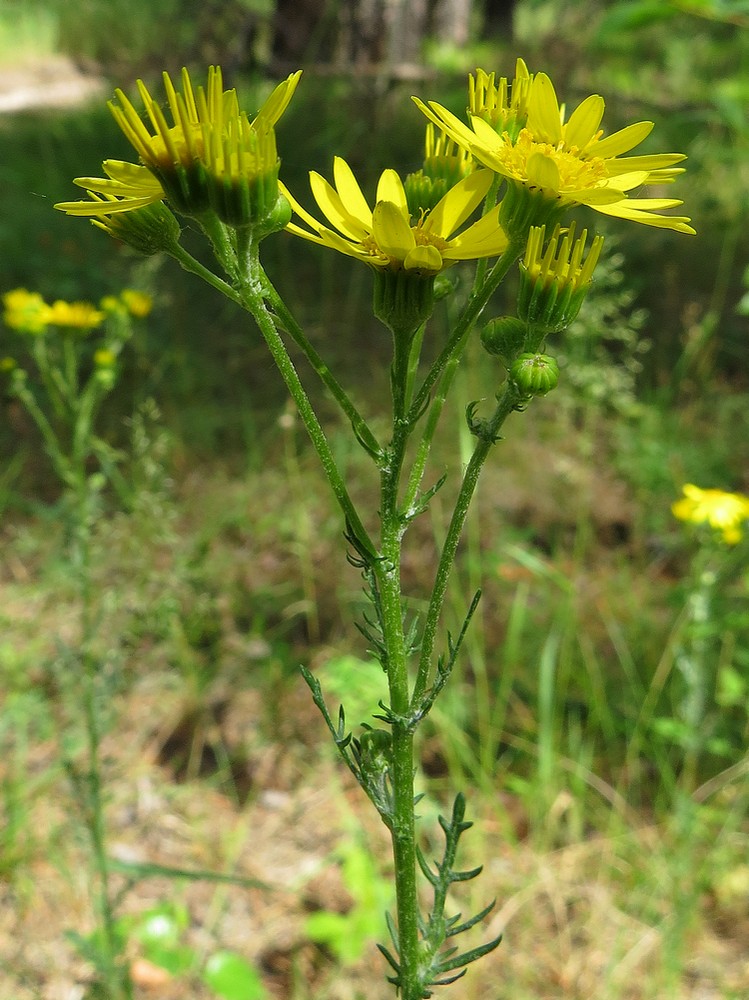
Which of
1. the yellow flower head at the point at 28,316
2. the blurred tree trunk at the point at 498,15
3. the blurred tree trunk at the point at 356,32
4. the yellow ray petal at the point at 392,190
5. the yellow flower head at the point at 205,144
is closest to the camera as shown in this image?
the yellow flower head at the point at 205,144

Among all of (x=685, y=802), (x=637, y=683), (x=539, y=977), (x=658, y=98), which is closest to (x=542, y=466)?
(x=637, y=683)

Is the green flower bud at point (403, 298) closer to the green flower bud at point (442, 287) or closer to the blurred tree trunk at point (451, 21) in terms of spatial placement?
the green flower bud at point (442, 287)

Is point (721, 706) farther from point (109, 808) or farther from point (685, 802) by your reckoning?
point (109, 808)

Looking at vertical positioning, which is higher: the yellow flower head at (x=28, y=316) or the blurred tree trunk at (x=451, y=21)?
the blurred tree trunk at (x=451, y=21)

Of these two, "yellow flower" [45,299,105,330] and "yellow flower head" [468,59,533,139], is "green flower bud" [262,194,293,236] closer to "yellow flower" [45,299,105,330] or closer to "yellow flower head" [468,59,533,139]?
"yellow flower head" [468,59,533,139]

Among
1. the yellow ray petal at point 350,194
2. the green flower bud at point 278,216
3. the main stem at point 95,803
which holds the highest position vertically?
the yellow ray petal at point 350,194

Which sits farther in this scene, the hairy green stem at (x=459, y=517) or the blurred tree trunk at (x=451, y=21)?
the blurred tree trunk at (x=451, y=21)

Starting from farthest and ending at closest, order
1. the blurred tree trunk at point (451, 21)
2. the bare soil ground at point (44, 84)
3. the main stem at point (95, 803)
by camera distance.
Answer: the bare soil ground at point (44, 84)
the blurred tree trunk at point (451, 21)
the main stem at point (95, 803)

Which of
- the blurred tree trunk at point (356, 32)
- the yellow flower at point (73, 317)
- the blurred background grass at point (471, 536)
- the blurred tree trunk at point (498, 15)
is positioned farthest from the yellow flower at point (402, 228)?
the blurred tree trunk at point (498, 15)

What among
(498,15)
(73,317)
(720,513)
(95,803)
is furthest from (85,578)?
(498,15)
